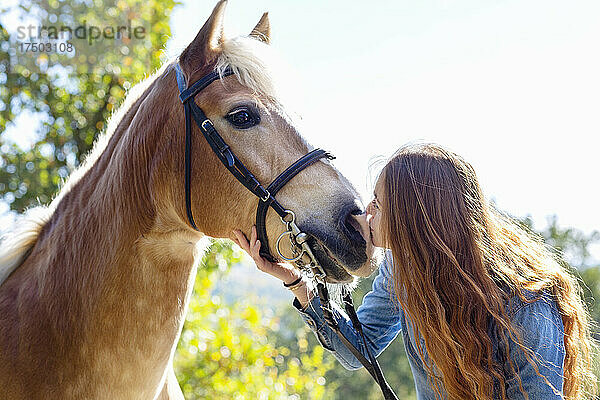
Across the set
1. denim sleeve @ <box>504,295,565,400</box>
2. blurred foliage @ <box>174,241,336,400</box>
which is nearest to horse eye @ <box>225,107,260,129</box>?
denim sleeve @ <box>504,295,565,400</box>

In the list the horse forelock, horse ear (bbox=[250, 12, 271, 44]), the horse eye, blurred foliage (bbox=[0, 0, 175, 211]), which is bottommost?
blurred foliage (bbox=[0, 0, 175, 211])

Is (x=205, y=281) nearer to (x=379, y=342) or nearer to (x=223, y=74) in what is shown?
(x=379, y=342)

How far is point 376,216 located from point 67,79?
4300mm

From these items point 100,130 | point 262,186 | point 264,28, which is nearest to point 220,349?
point 100,130

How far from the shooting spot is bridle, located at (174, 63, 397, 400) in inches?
65.4

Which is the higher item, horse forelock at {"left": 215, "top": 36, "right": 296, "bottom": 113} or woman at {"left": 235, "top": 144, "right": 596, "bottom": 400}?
horse forelock at {"left": 215, "top": 36, "right": 296, "bottom": 113}

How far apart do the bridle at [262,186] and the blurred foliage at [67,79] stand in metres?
3.26

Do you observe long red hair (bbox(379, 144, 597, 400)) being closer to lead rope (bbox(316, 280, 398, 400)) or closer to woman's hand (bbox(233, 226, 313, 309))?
lead rope (bbox(316, 280, 398, 400))

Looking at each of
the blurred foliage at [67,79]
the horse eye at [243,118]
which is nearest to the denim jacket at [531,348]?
the horse eye at [243,118]

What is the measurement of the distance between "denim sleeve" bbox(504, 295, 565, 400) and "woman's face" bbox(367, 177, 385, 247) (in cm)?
49

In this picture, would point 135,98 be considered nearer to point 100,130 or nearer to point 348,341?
point 348,341

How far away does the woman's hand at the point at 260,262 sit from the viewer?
1.73m

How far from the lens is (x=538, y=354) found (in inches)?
62.7

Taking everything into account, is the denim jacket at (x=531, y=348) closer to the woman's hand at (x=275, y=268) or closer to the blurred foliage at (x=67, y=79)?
the woman's hand at (x=275, y=268)
